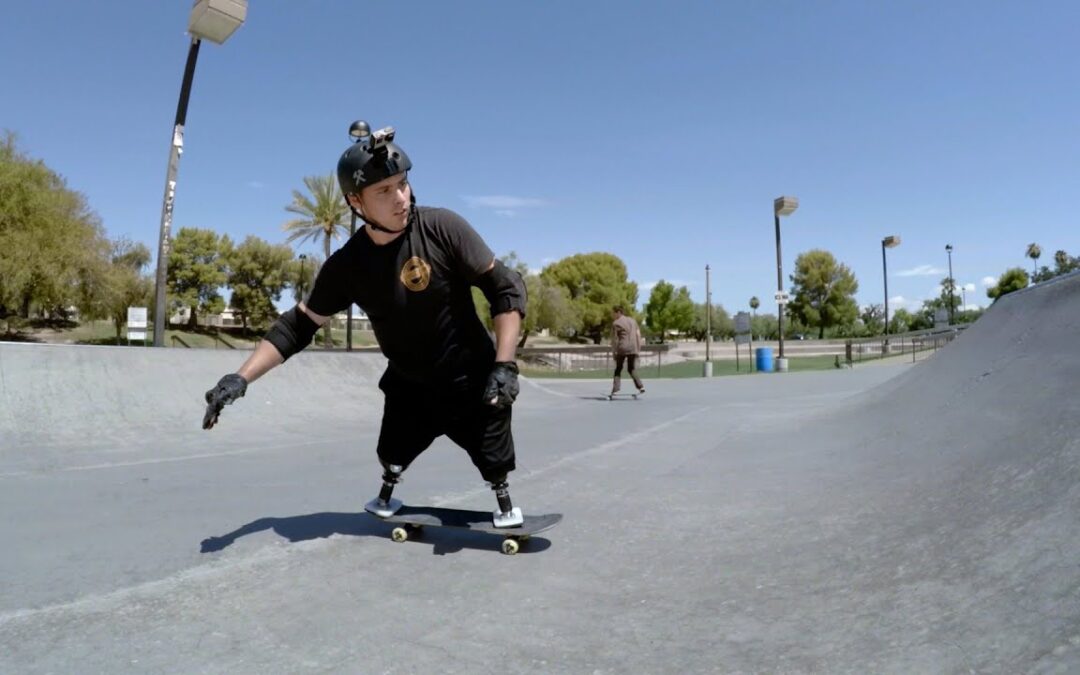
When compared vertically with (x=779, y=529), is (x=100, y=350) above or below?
above

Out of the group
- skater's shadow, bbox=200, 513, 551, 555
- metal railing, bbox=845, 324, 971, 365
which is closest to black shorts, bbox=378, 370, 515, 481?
skater's shadow, bbox=200, 513, 551, 555

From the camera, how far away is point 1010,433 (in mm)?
2996

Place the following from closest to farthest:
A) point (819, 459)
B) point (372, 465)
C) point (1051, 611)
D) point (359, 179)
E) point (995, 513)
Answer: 1. point (1051, 611)
2. point (995, 513)
3. point (359, 179)
4. point (819, 459)
5. point (372, 465)

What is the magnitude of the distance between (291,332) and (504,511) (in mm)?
1265

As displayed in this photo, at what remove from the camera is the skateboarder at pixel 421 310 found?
2.71 m

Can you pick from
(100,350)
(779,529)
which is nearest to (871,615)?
(779,529)

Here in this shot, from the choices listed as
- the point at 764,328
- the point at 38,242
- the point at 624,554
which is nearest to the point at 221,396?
the point at 624,554

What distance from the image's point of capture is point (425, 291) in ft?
9.17

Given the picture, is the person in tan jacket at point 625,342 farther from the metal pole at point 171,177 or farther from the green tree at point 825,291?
the green tree at point 825,291

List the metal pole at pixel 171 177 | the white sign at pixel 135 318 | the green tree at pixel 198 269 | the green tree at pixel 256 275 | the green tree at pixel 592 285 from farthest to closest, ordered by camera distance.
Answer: the green tree at pixel 592 285 < the green tree at pixel 256 275 < the green tree at pixel 198 269 < the white sign at pixel 135 318 < the metal pole at pixel 171 177

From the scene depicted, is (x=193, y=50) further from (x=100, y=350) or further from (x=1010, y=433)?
(x=1010, y=433)

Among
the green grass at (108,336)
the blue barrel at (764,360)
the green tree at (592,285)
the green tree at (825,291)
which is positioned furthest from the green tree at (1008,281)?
the green grass at (108,336)

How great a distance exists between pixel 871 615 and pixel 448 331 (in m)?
1.85

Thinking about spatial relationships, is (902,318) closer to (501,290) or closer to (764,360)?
(764,360)
